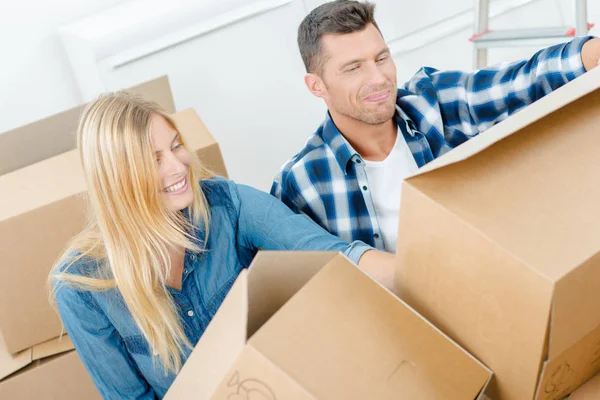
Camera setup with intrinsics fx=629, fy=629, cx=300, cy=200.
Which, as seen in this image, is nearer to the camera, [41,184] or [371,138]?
[41,184]

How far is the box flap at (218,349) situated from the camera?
0.55 m

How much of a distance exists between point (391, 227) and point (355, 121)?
24cm

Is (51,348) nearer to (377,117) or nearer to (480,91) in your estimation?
(377,117)

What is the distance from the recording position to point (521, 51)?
8.62 feet

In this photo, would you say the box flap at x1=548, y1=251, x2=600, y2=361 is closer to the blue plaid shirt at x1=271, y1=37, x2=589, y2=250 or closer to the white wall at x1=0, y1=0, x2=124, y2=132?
the blue plaid shirt at x1=271, y1=37, x2=589, y2=250

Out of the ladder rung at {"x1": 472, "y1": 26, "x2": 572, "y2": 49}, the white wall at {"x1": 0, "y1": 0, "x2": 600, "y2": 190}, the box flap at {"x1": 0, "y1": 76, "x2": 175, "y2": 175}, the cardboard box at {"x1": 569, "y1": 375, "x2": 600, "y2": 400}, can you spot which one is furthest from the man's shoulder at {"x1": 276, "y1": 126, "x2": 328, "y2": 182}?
the ladder rung at {"x1": 472, "y1": 26, "x2": 572, "y2": 49}

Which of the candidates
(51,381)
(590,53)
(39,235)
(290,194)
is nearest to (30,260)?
(39,235)

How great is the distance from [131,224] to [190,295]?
0.17 m

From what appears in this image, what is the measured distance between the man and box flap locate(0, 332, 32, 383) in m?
0.62

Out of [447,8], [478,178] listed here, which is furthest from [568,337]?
[447,8]

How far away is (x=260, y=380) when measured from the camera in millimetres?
540

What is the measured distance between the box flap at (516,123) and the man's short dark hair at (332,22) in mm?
729

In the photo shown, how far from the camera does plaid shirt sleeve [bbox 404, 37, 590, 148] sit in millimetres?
1210

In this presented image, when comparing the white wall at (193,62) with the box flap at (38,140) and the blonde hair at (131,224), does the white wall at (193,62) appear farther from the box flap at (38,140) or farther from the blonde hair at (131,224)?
the blonde hair at (131,224)
